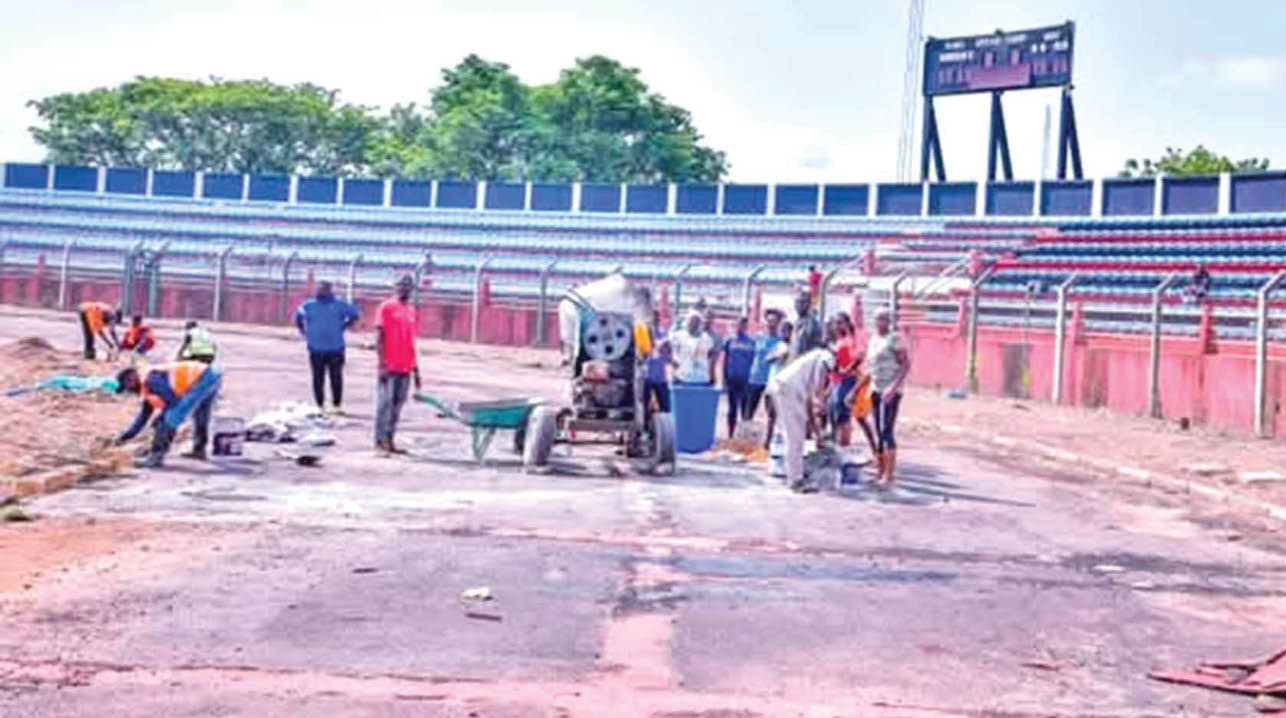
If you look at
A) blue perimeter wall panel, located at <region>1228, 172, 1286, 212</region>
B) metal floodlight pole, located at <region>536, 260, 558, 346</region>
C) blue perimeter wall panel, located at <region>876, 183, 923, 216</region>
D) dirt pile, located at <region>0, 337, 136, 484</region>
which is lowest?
dirt pile, located at <region>0, 337, 136, 484</region>

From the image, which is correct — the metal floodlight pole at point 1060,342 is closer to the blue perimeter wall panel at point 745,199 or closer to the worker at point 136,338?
the worker at point 136,338

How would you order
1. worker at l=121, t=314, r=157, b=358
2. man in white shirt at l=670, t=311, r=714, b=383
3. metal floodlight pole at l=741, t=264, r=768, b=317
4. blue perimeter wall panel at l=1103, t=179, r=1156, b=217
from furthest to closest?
blue perimeter wall panel at l=1103, t=179, r=1156, b=217 < metal floodlight pole at l=741, t=264, r=768, b=317 < worker at l=121, t=314, r=157, b=358 < man in white shirt at l=670, t=311, r=714, b=383

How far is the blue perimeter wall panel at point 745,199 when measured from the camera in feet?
170

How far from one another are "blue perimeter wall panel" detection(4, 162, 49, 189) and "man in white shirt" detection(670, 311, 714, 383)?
164 feet

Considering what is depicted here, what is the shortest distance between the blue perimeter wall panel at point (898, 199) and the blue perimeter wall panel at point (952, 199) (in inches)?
20.5

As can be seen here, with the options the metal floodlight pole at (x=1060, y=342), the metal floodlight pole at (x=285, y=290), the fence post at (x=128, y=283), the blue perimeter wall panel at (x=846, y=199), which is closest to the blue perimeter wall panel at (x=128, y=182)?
the fence post at (x=128, y=283)

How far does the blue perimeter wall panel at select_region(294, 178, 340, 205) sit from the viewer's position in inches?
2344

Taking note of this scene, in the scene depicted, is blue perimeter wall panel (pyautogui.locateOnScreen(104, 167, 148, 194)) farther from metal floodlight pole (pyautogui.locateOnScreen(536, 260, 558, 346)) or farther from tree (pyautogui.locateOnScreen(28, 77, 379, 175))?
metal floodlight pole (pyautogui.locateOnScreen(536, 260, 558, 346))

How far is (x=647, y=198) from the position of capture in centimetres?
5409

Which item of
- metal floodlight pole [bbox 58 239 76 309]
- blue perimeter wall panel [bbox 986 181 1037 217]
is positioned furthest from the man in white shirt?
metal floodlight pole [bbox 58 239 76 309]

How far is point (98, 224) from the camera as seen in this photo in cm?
5734

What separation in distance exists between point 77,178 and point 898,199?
1279 inches

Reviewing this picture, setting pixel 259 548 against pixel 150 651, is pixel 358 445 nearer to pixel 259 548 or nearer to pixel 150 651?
pixel 259 548

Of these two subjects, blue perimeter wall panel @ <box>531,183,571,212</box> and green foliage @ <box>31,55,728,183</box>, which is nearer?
blue perimeter wall panel @ <box>531,183,571,212</box>
